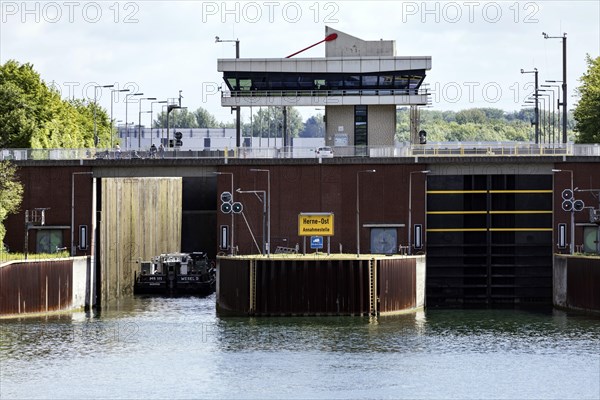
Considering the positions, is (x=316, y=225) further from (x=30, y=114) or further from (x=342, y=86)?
(x=30, y=114)

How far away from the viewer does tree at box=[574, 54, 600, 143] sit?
13888 centimetres

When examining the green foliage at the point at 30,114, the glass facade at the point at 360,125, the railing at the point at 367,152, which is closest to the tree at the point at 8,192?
the railing at the point at 367,152

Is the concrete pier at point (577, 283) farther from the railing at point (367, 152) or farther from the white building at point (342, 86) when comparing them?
the white building at point (342, 86)

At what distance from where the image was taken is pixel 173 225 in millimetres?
133125

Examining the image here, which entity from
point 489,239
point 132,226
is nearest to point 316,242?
point 489,239

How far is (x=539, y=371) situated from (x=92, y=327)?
27.4m

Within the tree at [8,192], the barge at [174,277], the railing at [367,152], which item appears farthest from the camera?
the barge at [174,277]

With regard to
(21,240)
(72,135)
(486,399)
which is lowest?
(486,399)

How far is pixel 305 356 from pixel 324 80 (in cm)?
3571

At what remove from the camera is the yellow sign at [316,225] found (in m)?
95.8

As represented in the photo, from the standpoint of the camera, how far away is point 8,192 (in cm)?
9619

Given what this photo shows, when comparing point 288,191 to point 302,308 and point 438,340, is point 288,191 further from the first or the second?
point 438,340

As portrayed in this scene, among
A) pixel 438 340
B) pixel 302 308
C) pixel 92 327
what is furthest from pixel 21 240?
pixel 438 340

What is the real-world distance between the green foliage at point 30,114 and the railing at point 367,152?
1474 inches
